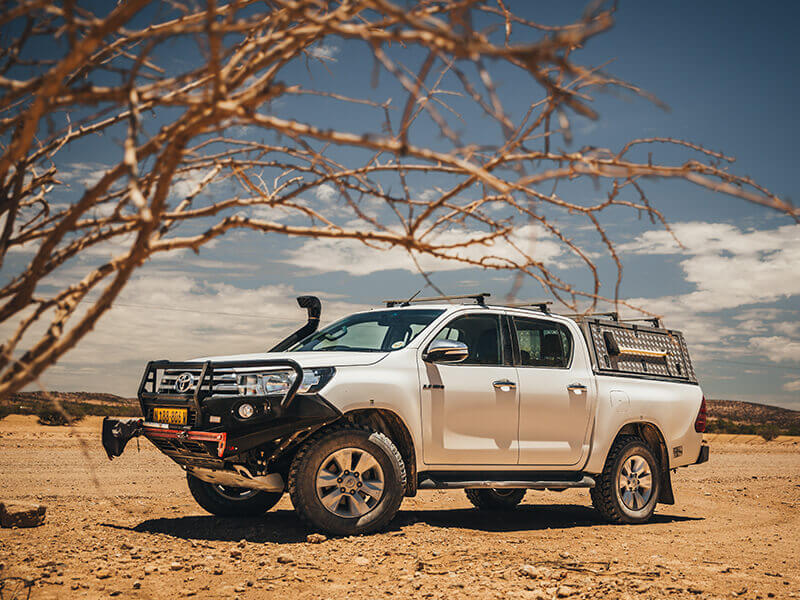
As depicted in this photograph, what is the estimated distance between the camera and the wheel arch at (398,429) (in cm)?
735

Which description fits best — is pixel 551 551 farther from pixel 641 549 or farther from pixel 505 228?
pixel 505 228

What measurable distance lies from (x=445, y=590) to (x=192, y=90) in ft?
11.7

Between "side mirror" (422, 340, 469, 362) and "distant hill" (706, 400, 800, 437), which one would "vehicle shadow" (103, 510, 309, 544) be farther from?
"distant hill" (706, 400, 800, 437)

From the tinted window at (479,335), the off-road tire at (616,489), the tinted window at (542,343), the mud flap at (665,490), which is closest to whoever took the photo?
the tinted window at (479,335)

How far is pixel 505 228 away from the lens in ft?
13.7

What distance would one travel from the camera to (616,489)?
8.84m

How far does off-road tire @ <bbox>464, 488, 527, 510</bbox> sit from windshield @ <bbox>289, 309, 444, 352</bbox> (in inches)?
121

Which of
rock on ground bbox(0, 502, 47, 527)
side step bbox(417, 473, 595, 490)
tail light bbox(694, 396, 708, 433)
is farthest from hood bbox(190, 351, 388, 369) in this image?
tail light bbox(694, 396, 708, 433)

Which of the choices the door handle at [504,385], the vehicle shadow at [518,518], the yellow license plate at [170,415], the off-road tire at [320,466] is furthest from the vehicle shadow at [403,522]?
the door handle at [504,385]

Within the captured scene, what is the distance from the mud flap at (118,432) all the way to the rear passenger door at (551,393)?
372cm

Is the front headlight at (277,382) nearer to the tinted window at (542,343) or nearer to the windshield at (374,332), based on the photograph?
the windshield at (374,332)

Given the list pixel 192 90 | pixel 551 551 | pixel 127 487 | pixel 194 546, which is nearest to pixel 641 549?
pixel 551 551

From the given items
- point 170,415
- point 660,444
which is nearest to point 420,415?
point 170,415

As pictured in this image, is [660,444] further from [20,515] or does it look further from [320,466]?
[20,515]
